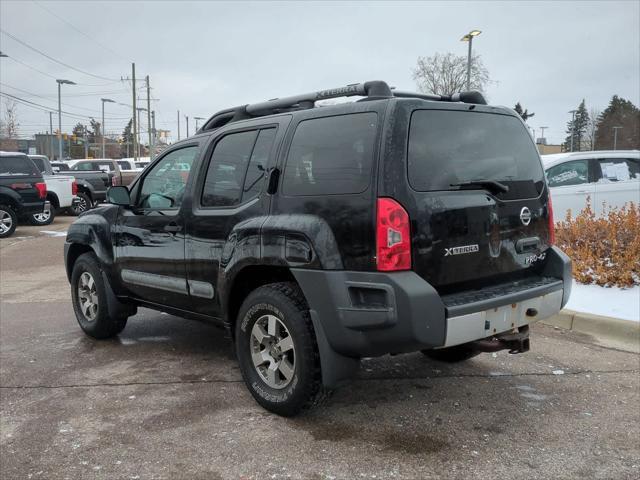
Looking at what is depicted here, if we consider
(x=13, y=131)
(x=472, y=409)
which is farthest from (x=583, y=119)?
(x=472, y=409)

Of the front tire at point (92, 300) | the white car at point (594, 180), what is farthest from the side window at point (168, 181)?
the white car at point (594, 180)

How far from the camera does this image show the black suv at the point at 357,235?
3135 millimetres

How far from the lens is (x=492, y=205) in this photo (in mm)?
3508

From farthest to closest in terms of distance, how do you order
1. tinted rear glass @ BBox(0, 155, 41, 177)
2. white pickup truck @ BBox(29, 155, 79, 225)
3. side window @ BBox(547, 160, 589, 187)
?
white pickup truck @ BBox(29, 155, 79, 225) < tinted rear glass @ BBox(0, 155, 41, 177) < side window @ BBox(547, 160, 589, 187)

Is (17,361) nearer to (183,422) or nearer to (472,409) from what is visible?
(183,422)

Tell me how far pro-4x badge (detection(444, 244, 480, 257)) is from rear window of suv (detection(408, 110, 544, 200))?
34 centimetres

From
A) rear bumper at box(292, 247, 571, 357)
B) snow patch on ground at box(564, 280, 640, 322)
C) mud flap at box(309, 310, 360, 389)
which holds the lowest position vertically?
snow patch on ground at box(564, 280, 640, 322)

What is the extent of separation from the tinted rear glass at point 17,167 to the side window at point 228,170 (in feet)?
40.4

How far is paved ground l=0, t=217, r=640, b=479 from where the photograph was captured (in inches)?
123

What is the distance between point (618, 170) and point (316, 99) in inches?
324

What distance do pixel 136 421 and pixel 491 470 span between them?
214 cm

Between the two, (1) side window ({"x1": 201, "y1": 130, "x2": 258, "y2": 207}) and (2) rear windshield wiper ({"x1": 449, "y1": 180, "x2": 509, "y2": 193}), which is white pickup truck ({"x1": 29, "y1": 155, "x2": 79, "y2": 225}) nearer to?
(1) side window ({"x1": 201, "y1": 130, "x2": 258, "y2": 207})

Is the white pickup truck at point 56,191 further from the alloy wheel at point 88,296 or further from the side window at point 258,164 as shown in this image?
the side window at point 258,164

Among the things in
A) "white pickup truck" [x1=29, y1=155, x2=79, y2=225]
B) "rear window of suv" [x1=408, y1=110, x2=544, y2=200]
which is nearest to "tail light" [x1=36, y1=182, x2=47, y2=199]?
"white pickup truck" [x1=29, y1=155, x2=79, y2=225]
